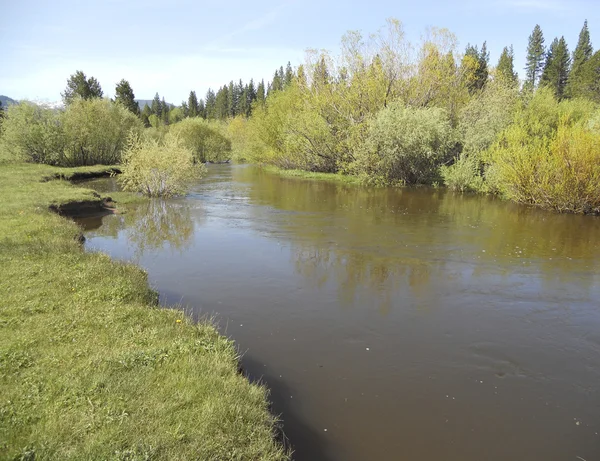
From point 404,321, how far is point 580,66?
3148 inches

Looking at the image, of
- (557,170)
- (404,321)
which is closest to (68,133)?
(557,170)

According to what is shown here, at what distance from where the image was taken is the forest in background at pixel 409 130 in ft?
74.3

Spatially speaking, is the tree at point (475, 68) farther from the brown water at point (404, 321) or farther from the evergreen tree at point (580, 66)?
the brown water at point (404, 321)

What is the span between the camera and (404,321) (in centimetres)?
892

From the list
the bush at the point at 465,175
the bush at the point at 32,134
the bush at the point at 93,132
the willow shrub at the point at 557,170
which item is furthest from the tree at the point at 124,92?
the willow shrub at the point at 557,170

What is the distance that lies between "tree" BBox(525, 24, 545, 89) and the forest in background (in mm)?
31822

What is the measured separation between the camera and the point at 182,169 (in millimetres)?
25859

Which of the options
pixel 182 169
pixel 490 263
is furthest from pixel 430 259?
pixel 182 169

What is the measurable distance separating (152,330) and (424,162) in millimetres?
30274

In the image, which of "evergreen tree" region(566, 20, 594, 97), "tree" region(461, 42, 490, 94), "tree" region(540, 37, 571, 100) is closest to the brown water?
"tree" region(461, 42, 490, 94)

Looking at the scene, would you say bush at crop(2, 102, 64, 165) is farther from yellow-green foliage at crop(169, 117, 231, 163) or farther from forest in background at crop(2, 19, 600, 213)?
yellow-green foliage at crop(169, 117, 231, 163)

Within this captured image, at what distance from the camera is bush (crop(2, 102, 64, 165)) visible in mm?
39656

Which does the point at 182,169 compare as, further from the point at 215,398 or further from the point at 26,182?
the point at 215,398

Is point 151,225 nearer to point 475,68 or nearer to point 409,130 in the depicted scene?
point 409,130
